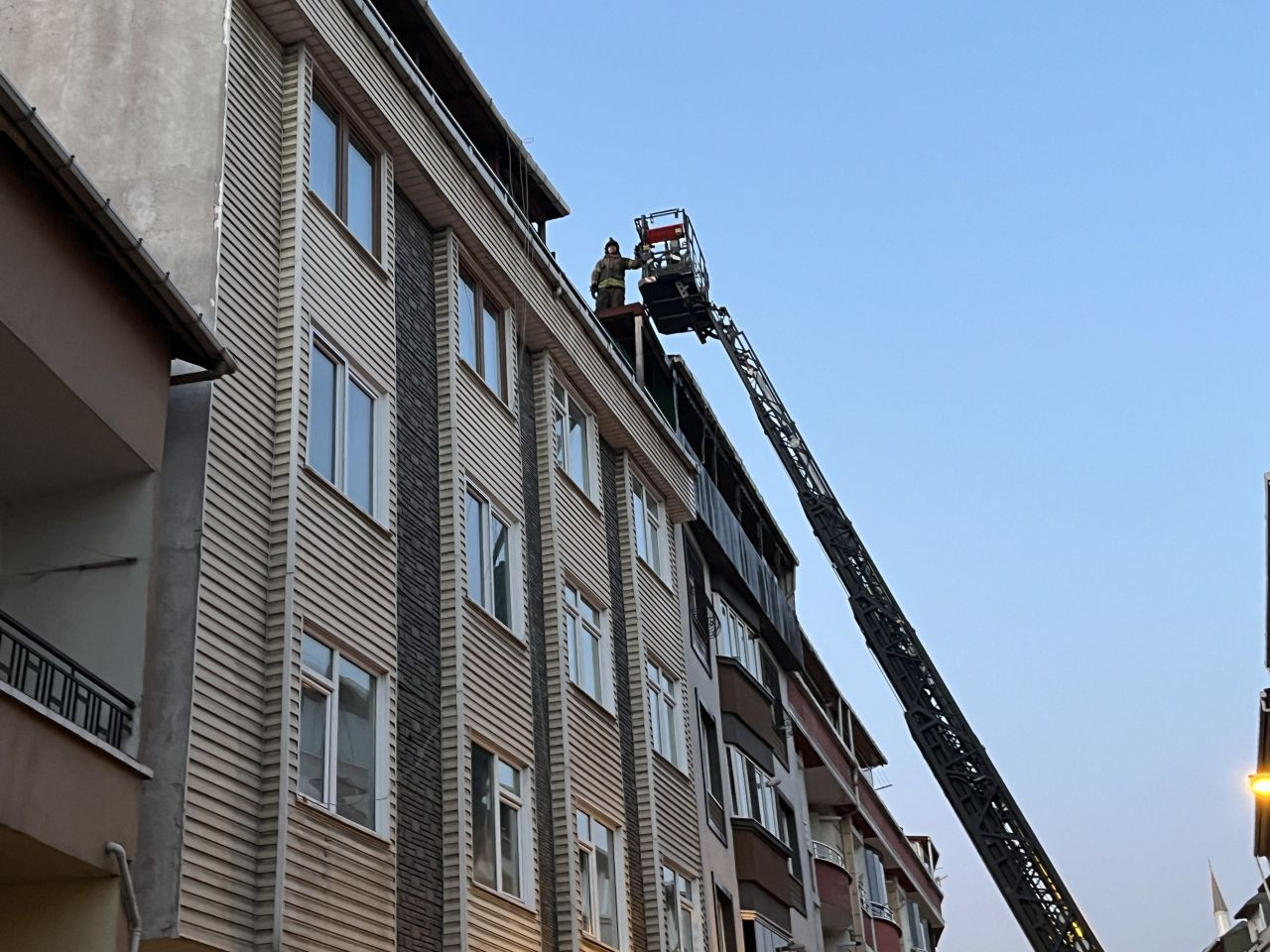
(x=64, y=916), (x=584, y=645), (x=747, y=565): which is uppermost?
(x=747, y=565)

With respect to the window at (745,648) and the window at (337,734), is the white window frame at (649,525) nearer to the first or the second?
the window at (745,648)

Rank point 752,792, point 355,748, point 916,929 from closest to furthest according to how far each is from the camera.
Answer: point 355,748, point 752,792, point 916,929

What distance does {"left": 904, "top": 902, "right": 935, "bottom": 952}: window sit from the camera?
53.2 metres

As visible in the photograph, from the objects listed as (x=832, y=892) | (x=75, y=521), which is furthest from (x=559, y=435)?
(x=832, y=892)

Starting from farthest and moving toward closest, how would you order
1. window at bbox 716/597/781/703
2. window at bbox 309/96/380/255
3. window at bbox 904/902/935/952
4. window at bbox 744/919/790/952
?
window at bbox 904/902/935/952
window at bbox 716/597/781/703
window at bbox 744/919/790/952
window at bbox 309/96/380/255

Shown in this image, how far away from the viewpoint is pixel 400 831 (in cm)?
1606

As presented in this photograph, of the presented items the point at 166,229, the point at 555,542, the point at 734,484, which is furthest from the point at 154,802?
the point at 734,484

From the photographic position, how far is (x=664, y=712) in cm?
2656

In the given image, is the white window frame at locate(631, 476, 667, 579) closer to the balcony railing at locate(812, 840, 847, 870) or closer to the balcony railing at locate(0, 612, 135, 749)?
the balcony railing at locate(812, 840, 847, 870)

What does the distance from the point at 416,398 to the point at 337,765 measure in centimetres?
519

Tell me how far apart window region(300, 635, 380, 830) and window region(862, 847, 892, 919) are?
30.5m

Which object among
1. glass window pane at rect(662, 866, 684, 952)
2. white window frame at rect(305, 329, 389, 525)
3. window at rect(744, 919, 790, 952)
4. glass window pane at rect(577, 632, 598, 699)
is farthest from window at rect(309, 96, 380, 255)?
window at rect(744, 919, 790, 952)

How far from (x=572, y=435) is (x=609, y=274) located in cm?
882

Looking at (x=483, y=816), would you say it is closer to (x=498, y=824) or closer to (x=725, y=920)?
(x=498, y=824)
